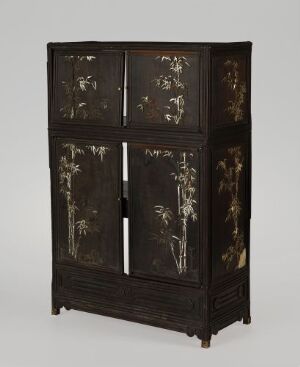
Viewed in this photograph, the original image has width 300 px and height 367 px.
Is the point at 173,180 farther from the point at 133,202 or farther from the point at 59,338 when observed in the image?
the point at 59,338

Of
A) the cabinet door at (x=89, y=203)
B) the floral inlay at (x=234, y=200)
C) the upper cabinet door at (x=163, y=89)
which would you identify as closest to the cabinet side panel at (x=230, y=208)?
the floral inlay at (x=234, y=200)

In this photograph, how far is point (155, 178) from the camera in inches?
277

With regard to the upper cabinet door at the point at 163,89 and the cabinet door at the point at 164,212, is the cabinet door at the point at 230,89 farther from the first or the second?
the cabinet door at the point at 164,212

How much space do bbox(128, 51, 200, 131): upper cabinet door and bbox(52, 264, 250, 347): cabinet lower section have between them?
39.7 inches

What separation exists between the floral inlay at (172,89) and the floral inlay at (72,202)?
0.58m

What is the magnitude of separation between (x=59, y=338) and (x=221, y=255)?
1.11 m

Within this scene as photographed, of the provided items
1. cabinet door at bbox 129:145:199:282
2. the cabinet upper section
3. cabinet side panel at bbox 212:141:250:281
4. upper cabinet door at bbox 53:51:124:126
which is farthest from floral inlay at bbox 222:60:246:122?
upper cabinet door at bbox 53:51:124:126

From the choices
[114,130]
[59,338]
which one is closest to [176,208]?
[114,130]

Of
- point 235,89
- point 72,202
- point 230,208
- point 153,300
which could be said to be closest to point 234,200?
point 230,208

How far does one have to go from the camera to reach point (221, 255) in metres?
7.11

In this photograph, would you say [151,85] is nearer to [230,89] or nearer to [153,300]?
[230,89]

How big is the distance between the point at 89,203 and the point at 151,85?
90cm

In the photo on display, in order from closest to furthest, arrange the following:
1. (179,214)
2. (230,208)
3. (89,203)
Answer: (179,214) < (230,208) < (89,203)

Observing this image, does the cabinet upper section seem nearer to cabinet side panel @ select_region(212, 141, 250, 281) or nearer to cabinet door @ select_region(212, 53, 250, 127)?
cabinet door @ select_region(212, 53, 250, 127)
